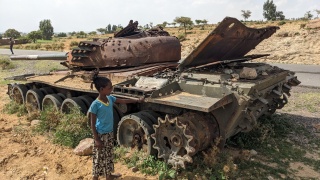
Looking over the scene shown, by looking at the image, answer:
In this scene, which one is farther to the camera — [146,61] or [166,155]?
[146,61]

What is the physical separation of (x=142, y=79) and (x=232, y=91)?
5.89 feet

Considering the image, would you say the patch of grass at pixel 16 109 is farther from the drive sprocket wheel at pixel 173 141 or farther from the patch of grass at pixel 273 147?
the patch of grass at pixel 273 147

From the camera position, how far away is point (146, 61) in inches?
286

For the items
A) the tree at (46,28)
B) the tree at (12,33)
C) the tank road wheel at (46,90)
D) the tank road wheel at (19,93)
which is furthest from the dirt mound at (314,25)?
the tree at (12,33)

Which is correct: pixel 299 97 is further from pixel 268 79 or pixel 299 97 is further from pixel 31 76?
pixel 31 76

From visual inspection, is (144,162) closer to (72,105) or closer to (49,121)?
(72,105)

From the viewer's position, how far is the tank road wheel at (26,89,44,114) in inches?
347

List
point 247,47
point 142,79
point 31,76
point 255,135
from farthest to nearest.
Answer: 1. point 31,76
2. point 247,47
3. point 255,135
4. point 142,79

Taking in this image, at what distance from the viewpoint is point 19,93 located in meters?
9.90

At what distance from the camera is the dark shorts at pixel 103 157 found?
15.8 ft

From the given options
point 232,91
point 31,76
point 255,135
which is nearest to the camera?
point 232,91

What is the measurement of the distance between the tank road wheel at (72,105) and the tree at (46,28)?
63.1m

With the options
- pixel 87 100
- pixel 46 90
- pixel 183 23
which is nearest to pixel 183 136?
pixel 87 100

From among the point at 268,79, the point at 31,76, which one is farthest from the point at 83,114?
the point at 268,79
